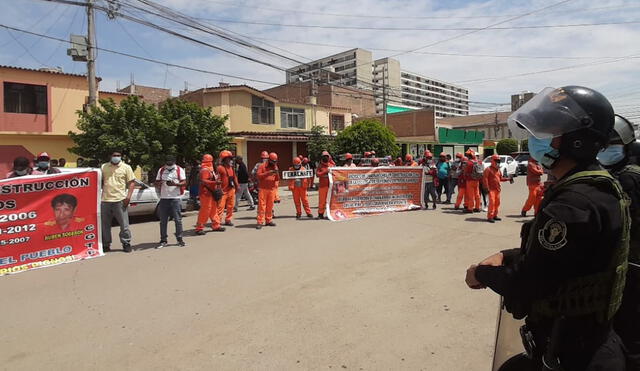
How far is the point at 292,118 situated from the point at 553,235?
29812 millimetres

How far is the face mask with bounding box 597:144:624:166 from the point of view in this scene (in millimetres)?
2553

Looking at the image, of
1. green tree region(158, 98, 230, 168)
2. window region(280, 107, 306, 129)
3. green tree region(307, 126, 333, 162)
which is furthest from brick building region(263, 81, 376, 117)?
green tree region(158, 98, 230, 168)

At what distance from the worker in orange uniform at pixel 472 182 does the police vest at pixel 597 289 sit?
9.78 m

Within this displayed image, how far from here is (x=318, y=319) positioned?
405 centimetres

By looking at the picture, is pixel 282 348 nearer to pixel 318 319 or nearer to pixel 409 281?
pixel 318 319

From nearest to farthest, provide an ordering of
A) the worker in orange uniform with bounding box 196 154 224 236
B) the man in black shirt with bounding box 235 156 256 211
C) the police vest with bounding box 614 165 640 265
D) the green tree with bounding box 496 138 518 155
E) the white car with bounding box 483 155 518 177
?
the police vest with bounding box 614 165 640 265
the worker in orange uniform with bounding box 196 154 224 236
the man in black shirt with bounding box 235 156 256 211
the white car with bounding box 483 155 518 177
the green tree with bounding box 496 138 518 155

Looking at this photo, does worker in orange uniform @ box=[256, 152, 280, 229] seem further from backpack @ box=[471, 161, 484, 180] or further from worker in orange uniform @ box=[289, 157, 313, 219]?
backpack @ box=[471, 161, 484, 180]

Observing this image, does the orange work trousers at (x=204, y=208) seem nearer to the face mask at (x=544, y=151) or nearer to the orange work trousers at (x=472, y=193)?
the orange work trousers at (x=472, y=193)

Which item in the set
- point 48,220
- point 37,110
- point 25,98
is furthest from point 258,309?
point 25,98

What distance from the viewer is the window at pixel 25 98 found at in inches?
798

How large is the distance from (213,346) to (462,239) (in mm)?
5520

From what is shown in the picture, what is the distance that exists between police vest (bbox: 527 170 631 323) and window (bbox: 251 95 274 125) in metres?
27.0

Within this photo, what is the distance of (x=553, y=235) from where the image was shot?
4.48 feet

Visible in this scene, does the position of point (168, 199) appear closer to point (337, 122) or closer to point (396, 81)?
point (337, 122)
